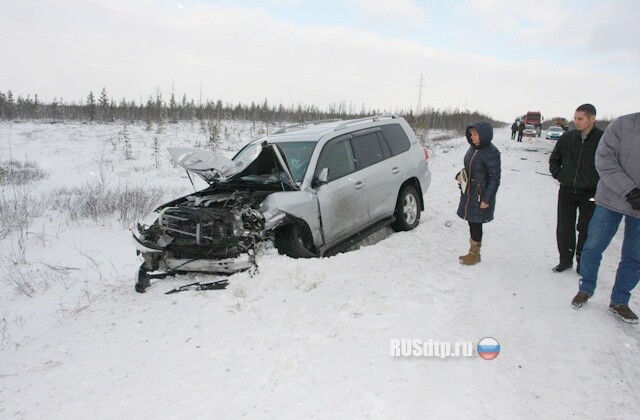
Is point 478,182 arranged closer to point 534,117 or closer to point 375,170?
point 375,170

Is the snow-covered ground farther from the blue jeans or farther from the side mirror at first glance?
the side mirror

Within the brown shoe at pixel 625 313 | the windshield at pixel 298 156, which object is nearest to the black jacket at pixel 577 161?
the brown shoe at pixel 625 313

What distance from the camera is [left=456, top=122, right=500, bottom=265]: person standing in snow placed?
4551 millimetres

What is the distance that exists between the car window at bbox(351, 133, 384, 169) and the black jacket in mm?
2429

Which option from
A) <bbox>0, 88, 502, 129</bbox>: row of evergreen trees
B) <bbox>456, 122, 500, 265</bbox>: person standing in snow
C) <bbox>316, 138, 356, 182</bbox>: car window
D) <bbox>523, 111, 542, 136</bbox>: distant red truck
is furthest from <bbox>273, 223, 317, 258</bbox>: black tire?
<bbox>523, 111, 542, 136</bbox>: distant red truck

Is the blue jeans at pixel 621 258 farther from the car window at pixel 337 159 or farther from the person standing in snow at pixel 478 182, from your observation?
the car window at pixel 337 159

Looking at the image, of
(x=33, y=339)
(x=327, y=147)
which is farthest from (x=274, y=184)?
(x=33, y=339)

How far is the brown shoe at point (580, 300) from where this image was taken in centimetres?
355

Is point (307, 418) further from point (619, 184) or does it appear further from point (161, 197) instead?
point (161, 197)

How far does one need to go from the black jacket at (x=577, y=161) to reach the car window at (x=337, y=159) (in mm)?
2569

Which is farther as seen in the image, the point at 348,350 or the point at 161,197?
the point at 161,197

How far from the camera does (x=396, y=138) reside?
263 inches

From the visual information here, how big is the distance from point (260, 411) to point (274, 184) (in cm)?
314

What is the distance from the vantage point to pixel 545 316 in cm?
342
